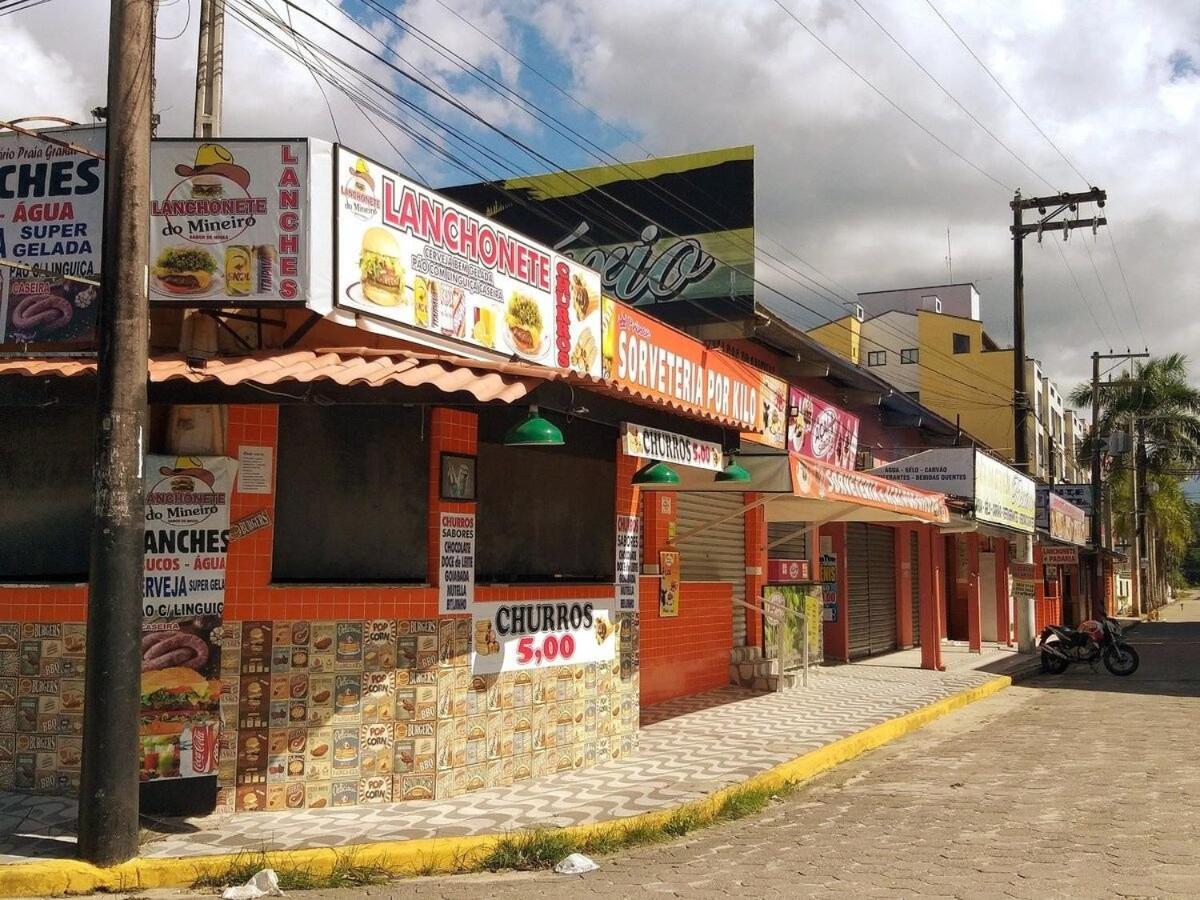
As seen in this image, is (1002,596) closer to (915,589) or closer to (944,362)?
(915,589)

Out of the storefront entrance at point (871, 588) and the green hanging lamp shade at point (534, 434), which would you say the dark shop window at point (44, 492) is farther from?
the storefront entrance at point (871, 588)

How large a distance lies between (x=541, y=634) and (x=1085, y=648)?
15.7m

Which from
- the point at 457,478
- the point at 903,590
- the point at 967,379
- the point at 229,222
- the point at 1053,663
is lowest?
the point at 1053,663

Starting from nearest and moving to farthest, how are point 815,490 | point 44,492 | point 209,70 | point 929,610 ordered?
point 44,492
point 209,70
point 815,490
point 929,610

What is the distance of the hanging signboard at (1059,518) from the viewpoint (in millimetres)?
29875

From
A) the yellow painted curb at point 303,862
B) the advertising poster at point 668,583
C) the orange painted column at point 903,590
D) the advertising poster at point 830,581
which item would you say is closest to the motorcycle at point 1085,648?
the orange painted column at point 903,590

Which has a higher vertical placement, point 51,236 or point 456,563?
point 51,236

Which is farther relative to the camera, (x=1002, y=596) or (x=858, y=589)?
(x=1002, y=596)

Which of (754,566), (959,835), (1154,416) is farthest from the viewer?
(1154,416)

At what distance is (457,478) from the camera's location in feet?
28.0

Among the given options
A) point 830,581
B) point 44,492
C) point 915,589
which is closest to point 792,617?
point 830,581

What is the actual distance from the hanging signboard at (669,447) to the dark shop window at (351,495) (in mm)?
1876

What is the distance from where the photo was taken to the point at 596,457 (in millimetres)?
10219

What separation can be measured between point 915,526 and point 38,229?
16.8 metres
